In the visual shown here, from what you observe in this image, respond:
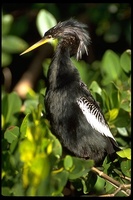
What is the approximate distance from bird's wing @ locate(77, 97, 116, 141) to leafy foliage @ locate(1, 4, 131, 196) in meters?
0.13

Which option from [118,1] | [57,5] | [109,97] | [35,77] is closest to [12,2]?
[57,5]

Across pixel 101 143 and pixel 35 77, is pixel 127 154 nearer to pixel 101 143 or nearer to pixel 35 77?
pixel 101 143

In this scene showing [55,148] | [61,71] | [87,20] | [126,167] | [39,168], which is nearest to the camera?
[39,168]

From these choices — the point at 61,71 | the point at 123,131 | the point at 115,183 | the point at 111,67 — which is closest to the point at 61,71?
the point at 61,71

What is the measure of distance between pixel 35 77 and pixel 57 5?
0.75m

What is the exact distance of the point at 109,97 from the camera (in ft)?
10.0

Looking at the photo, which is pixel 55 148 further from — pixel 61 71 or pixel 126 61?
pixel 126 61

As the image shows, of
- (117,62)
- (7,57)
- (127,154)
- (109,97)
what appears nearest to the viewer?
(127,154)

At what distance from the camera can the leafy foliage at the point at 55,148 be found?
1.89 m

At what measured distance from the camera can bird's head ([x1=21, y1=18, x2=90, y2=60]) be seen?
314 cm

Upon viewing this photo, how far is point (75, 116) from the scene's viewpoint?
2.87 m

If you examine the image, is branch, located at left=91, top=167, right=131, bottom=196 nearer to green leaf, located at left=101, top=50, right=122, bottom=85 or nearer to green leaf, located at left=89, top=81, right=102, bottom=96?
green leaf, located at left=89, top=81, right=102, bottom=96

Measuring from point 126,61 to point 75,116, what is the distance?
78 centimetres

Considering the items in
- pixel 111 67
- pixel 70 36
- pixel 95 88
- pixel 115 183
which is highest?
pixel 70 36
